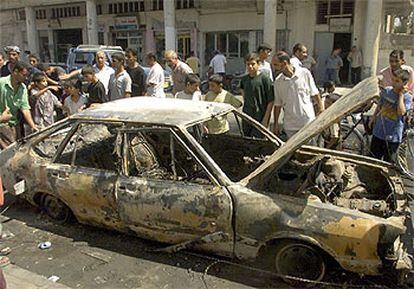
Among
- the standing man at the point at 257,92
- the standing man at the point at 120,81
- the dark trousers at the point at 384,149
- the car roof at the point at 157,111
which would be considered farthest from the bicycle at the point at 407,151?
the standing man at the point at 120,81

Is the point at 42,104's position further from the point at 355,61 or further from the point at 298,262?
the point at 355,61

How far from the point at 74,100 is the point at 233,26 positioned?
51.0 feet

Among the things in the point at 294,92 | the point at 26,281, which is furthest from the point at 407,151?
the point at 26,281

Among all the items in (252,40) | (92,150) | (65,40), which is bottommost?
(92,150)

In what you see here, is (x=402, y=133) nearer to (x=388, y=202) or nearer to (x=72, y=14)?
(x=388, y=202)

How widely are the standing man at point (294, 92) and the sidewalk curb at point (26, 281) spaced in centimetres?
334

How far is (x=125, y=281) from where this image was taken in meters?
3.54

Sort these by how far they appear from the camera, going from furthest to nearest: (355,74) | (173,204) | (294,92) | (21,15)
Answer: (21,15), (355,74), (294,92), (173,204)

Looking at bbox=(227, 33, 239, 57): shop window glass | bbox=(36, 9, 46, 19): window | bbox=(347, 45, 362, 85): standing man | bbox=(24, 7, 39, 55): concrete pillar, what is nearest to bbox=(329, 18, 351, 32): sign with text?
bbox=(347, 45, 362, 85): standing man

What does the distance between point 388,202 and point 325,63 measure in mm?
15320

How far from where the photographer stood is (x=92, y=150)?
4688mm

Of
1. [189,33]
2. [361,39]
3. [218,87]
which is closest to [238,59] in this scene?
[189,33]

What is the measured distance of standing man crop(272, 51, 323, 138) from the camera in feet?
16.9

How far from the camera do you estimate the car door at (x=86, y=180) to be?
393 cm
